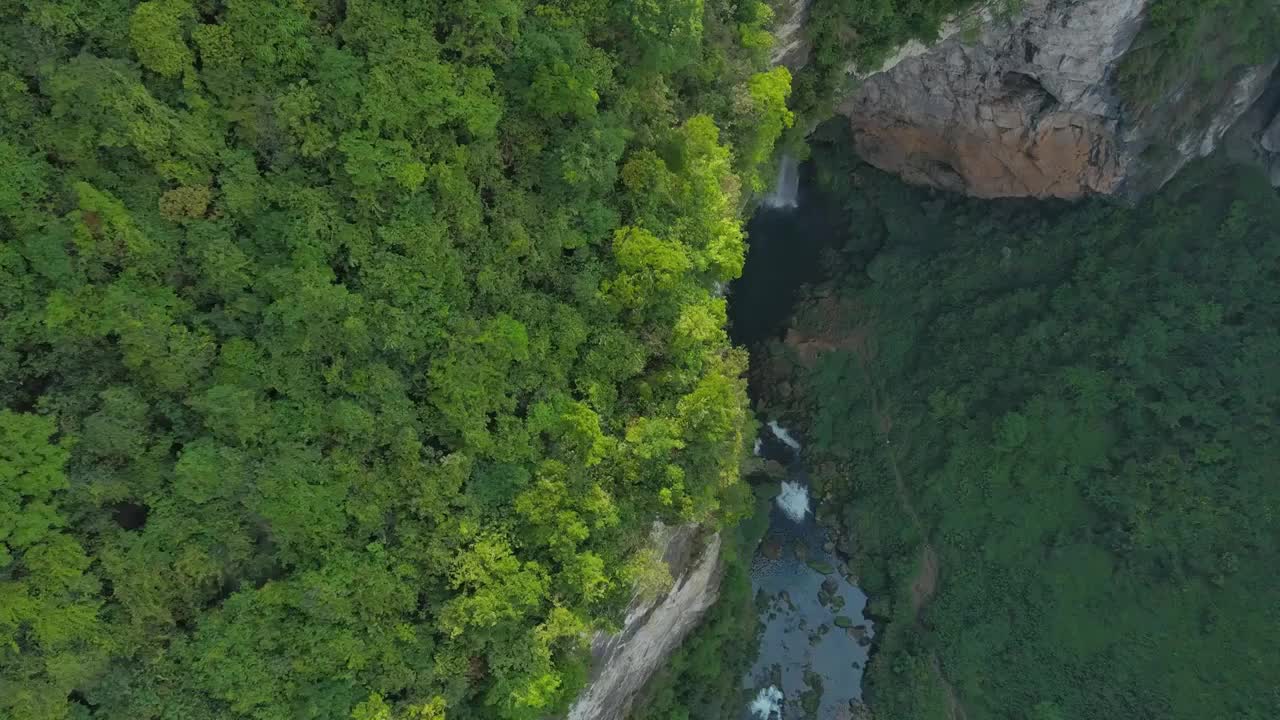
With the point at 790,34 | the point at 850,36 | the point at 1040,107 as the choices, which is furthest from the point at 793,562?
the point at 790,34

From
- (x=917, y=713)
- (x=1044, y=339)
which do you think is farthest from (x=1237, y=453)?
(x=917, y=713)

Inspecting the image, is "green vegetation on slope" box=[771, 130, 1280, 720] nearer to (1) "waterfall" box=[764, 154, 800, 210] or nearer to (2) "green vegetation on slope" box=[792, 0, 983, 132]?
(1) "waterfall" box=[764, 154, 800, 210]

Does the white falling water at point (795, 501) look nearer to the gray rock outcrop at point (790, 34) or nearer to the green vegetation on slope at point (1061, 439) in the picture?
the green vegetation on slope at point (1061, 439)

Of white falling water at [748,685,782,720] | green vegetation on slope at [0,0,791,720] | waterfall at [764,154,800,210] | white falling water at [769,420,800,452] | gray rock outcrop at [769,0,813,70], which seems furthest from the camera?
waterfall at [764,154,800,210]

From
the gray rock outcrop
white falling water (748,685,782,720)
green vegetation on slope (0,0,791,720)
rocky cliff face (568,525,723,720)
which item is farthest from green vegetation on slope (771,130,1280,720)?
green vegetation on slope (0,0,791,720)

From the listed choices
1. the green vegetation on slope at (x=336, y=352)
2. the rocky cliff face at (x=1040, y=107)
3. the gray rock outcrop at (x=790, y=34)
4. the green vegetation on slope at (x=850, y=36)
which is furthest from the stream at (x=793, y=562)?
the green vegetation on slope at (x=336, y=352)

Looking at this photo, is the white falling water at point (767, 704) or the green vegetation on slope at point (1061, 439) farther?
the white falling water at point (767, 704)
